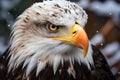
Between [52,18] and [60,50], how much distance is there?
0.68 feet

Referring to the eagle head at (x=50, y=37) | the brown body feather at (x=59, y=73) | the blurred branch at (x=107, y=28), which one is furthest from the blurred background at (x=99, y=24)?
the eagle head at (x=50, y=37)

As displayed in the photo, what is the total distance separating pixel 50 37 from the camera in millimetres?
4043

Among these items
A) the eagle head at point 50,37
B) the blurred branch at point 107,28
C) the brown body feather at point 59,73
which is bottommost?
the blurred branch at point 107,28

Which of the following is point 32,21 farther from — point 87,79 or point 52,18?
point 87,79

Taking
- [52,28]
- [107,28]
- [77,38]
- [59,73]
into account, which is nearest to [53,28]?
[52,28]

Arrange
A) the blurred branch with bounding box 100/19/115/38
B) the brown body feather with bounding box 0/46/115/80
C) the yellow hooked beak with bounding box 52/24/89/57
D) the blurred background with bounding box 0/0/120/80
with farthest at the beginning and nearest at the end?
the blurred branch with bounding box 100/19/115/38, the blurred background with bounding box 0/0/120/80, the brown body feather with bounding box 0/46/115/80, the yellow hooked beak with bounding box 52/24/89/57

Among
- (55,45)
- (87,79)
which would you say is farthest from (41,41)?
(87,79)

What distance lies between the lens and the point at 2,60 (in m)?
4.41

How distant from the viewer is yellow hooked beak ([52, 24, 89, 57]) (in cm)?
387

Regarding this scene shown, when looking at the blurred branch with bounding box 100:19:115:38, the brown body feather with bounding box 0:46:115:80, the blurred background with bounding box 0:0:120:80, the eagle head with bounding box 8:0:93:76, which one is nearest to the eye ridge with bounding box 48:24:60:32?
the eagle head with bounding box 8:0:93:76

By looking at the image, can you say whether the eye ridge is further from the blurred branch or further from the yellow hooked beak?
the blurred branch

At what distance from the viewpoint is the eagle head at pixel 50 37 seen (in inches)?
155

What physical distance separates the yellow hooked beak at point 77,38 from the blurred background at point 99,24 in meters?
1.28

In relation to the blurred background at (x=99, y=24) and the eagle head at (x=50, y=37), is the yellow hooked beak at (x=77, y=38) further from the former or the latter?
the blurred background at (x=99, y=24)
